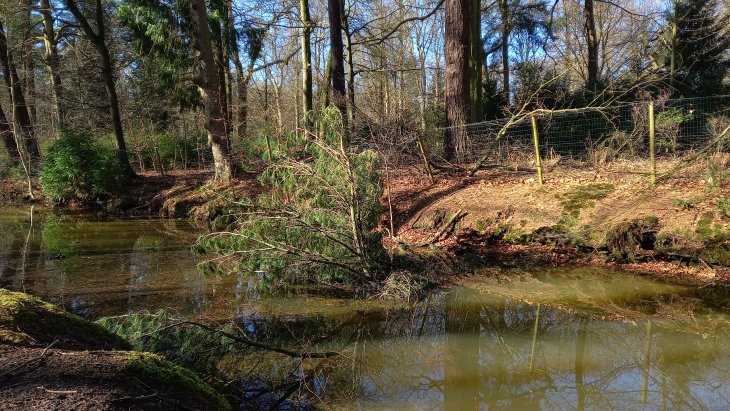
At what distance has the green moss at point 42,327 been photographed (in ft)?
9.39

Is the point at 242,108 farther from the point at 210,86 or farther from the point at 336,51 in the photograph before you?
the point at 336,51

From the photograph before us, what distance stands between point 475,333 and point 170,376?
3826mm

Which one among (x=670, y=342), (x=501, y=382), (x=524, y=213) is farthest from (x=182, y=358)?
(x=524, y=213)

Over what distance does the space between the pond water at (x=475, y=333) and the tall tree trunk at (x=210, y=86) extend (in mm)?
6497

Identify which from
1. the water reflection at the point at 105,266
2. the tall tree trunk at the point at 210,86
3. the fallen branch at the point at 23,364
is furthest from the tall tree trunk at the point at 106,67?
the fallen branch at the point at 23,364

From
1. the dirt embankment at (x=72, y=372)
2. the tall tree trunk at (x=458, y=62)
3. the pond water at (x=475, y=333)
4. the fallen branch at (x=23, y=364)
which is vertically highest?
the tall tree trunk at (x=458, y=62)

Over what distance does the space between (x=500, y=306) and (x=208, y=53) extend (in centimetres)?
1193

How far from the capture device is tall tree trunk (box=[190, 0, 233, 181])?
47.9ft

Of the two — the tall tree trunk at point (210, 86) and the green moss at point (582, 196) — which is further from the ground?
the tall tree trunk at point (210, 86)

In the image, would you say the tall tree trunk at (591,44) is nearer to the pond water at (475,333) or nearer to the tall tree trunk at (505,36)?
the tall tree trunk at (505,36)

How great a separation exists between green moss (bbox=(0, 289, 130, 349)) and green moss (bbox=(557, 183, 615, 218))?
7878 mm

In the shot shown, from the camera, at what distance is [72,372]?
2.41 m

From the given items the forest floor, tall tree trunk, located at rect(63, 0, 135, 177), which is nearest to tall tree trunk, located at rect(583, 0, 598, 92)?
the forest floor

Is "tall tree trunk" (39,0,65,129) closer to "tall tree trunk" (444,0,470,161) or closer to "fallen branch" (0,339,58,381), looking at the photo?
"tall tree trunk" (444,0,470,161)
